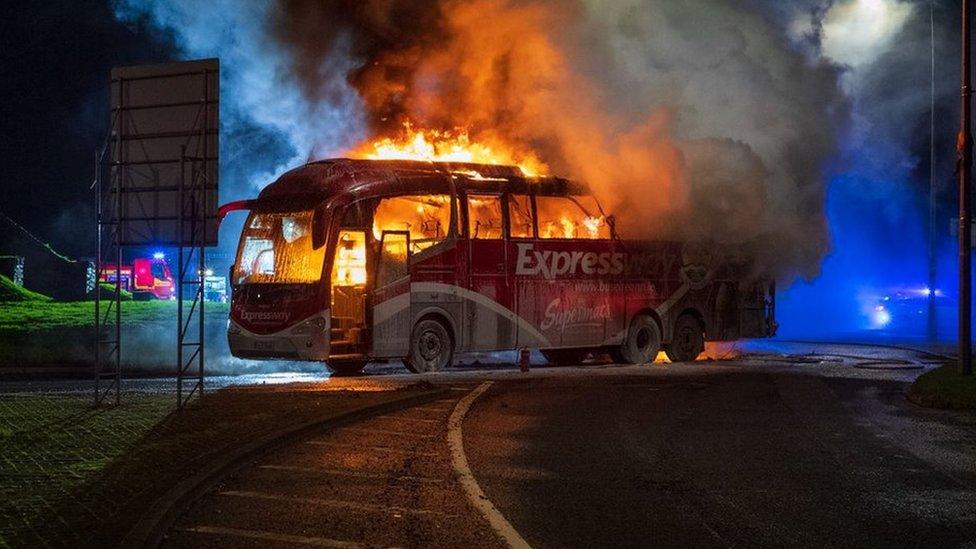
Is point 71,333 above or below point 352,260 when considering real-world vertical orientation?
below

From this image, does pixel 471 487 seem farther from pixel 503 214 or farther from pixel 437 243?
pixel 503 214

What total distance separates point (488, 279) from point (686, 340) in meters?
6.27

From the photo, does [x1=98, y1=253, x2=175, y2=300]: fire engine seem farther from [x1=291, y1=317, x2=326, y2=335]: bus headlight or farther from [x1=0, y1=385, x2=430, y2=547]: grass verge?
[x1=0, y1=385, x2=430, y2=547]: grass verge

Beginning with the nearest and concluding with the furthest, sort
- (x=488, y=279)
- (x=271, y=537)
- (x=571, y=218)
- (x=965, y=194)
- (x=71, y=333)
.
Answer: (x=271, y=537)
(x=965, y=194)
(x=488, y=279)
(x=571, y=218)
(x=71, y=333)

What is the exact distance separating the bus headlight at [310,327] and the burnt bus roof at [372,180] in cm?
213

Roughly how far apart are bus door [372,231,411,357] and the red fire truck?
0.9 inches

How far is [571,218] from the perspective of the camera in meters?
24.1

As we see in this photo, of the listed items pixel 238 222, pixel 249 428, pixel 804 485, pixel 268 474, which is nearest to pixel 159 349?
pixel 249 428

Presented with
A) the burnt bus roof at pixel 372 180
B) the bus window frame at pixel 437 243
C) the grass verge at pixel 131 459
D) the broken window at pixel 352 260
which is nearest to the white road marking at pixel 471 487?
the grass verge at pixel 131 459

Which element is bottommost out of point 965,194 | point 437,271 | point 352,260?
point 437,271

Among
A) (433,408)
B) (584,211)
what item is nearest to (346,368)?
(584,211)

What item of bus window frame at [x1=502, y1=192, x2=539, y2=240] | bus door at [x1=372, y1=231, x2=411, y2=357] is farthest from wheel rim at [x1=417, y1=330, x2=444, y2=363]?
bus window frame at [x1=502, y1=192, x2=539, y2=240]

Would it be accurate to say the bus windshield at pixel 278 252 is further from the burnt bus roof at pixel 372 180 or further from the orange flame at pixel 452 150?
the orange flame at pixel 452 150

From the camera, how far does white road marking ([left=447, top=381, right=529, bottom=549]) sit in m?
7.41
